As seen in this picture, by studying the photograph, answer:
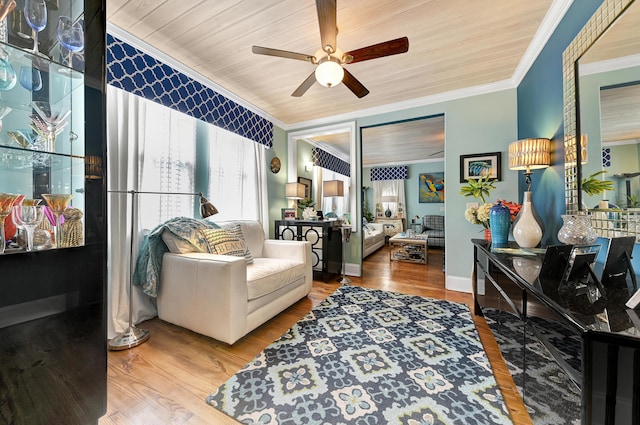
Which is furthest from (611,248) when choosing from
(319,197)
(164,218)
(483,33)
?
(319,197)

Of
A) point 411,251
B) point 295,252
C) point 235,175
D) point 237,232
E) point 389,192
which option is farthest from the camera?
point 389,192

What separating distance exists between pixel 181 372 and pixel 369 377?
1.15 metres

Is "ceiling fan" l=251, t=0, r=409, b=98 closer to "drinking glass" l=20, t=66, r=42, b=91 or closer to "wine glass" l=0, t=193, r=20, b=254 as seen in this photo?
"drinking glass" l=20, t=66, r=42, b=91

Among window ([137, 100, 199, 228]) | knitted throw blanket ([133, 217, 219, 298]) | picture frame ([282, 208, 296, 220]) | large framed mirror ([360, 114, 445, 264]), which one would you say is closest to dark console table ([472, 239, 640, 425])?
knitted throw blanket ([133, 217, 219, 298])

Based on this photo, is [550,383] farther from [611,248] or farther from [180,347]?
[180,347]

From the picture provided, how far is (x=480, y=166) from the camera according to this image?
2758 millimetres

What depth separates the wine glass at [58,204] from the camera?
949 millimetres

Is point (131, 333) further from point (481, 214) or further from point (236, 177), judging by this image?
point (481, 214)

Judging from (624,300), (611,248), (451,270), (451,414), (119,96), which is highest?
(119,96)

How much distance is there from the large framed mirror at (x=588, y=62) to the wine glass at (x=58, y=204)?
2531mm

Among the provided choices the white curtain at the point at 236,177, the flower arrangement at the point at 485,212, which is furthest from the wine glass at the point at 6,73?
the flower arrangement at the point at 485,212

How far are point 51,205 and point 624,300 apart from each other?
2.17 m

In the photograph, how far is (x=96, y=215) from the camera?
3.23 feet

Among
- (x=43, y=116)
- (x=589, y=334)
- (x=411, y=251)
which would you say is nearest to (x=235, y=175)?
(x=43, y=116)
